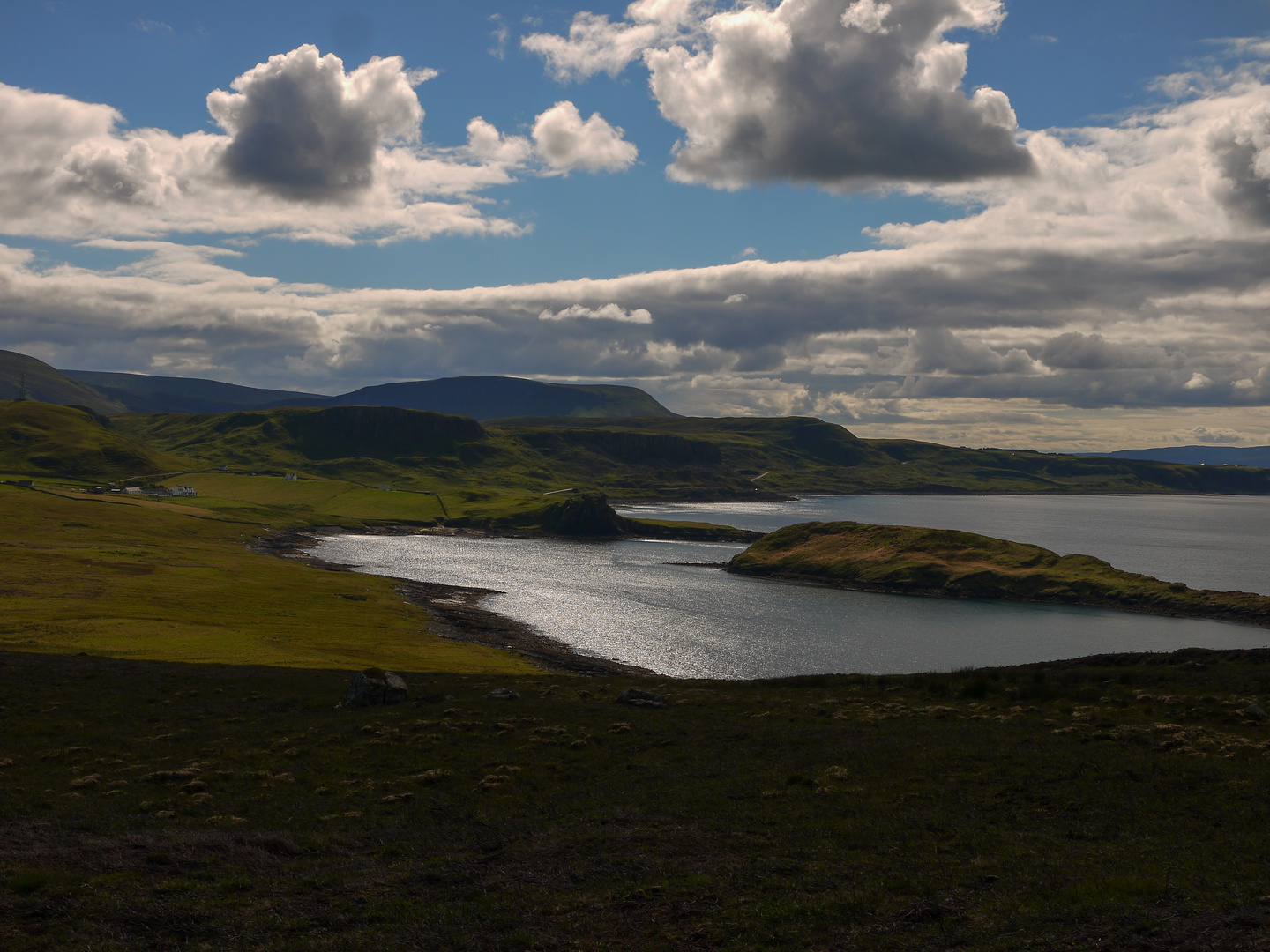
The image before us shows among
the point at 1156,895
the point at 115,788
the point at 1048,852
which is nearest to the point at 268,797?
the point at 115,788

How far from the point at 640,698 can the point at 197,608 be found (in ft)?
234

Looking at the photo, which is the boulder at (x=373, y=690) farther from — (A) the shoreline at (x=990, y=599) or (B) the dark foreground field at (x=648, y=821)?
(A) the shoreline at (x=990, y=599)

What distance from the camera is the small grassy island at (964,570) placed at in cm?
13950

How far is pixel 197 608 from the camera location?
9731 centimetres

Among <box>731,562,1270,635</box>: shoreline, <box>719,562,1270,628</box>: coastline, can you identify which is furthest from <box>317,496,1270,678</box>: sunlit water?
<box>719,562,1270,628</box>: coastline

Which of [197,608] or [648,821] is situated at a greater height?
[648,821]

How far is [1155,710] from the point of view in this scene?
41031mm

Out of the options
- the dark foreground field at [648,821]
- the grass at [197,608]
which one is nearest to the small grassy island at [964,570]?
the grass at [197,608]

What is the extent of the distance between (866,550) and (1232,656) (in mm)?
126078

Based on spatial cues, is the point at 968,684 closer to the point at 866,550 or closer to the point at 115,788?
the point at 115,788

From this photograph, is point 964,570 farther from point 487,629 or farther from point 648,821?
point 648,821

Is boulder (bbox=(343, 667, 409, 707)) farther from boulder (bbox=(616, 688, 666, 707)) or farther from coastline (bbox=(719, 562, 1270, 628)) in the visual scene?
coastline (bbox=(719, 562, 1270, 628))

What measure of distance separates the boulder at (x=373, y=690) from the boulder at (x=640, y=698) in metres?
14.7

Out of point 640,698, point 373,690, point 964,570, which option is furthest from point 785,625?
point 373,690
